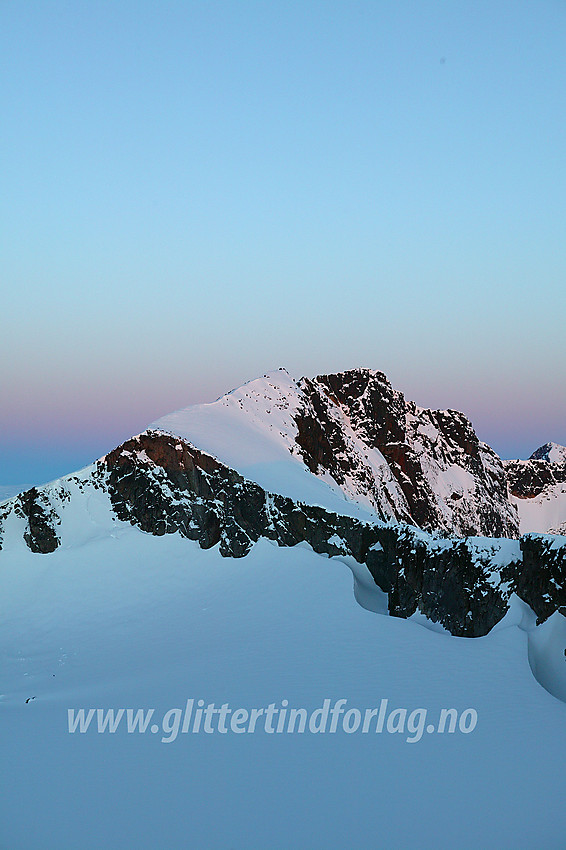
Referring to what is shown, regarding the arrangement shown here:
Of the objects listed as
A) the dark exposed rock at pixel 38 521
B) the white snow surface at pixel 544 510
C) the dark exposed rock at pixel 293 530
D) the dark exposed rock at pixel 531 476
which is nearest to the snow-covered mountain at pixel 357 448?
the dark exposed rock at pixel 293 530

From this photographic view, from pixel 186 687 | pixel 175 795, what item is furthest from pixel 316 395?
pixel 175 795

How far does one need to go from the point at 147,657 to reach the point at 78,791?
205 inches

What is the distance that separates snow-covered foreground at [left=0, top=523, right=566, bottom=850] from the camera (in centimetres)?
945

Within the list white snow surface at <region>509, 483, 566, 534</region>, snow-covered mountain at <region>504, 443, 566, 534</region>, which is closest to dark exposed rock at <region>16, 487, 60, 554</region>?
white snow surface at <region>509, 483, 566, 534</region>

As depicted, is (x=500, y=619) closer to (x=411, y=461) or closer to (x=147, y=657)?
(x=147, y=657)

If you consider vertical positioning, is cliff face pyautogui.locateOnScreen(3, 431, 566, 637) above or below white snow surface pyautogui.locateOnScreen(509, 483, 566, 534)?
below

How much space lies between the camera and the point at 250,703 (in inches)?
502

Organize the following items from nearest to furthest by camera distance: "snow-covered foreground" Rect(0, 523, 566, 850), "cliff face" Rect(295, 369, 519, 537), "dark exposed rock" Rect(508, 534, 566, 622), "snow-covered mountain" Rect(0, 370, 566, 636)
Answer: "snow-covered foreground" Rect(0, 523, 566, 850) < "dark exposed rock" Rect(508, 534, 566, 622) < "snow-covered mountain" Rect(0, 370, 566, 636) < "cliff face" Rect(295, 369, 519, 537)

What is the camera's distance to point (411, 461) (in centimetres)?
7156

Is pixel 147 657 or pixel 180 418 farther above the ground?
pixel 180 418

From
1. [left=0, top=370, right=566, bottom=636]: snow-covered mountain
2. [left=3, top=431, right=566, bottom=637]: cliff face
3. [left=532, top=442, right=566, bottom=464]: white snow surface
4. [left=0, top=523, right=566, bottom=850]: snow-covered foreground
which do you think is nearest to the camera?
[left=0, top=523, right=566, bottom=850]: snow-covered foreground

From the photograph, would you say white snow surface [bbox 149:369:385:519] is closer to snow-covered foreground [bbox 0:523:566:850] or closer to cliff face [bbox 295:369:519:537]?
cliff face [bbox 295:369:519:537]

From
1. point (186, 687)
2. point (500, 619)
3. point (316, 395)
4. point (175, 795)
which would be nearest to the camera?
point (175, 795)

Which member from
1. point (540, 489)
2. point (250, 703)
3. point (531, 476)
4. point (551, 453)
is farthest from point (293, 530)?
point (551, 453)
